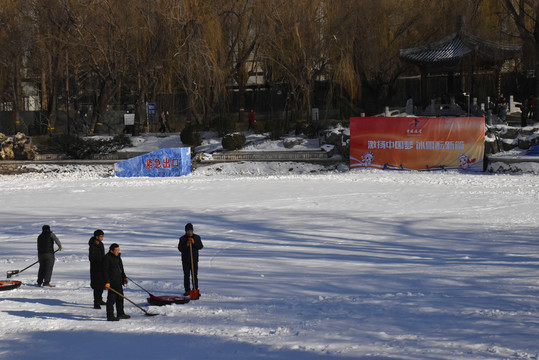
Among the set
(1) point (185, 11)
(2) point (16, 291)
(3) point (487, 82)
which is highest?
(1) point (185, 11)

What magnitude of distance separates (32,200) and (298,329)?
15575mm

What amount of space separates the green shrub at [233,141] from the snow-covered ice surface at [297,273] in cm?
971

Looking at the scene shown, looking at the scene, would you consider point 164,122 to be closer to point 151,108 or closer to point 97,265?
point 151,108

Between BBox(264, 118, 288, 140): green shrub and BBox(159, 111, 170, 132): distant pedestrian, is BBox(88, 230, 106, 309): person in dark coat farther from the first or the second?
BBox(159, 111, 170, 132): distant pedestrian

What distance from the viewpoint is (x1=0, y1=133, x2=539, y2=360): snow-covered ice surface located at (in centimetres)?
709

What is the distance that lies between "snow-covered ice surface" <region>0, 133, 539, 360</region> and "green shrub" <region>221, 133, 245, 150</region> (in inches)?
382

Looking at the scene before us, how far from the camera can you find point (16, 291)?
9.92 m

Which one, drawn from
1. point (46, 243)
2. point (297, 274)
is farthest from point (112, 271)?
point (297, 274)

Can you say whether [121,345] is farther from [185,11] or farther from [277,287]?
[185,11]

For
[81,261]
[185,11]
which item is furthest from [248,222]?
[185,11]

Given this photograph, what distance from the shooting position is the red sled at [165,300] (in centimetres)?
885

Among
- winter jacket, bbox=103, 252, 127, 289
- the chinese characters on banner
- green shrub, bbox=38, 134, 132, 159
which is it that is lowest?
winter jacket, bbox=103, 252, 127, 289

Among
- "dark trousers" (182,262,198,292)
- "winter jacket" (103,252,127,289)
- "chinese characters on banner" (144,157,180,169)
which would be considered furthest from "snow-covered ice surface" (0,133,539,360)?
"chinese characters on banner" (144,157,180,169)

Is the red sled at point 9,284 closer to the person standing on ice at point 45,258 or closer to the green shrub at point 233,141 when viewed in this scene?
the person standing on ice at point 45,258
